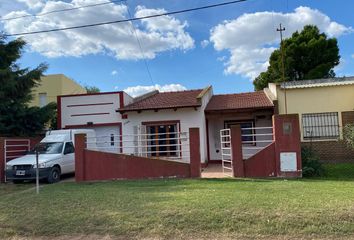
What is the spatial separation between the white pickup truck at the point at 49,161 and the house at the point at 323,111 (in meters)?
11.0

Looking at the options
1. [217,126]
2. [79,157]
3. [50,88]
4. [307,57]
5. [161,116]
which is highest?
[307,57]

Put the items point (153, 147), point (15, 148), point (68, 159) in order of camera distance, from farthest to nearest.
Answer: point (153, 147), point (15, 148), point (68, 159)

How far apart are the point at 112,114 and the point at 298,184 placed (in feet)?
41.2

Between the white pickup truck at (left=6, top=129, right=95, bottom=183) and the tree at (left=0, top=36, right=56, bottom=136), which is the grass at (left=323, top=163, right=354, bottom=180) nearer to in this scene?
the white pickup truck at (left=6, top=129, right=95, bottom=183)

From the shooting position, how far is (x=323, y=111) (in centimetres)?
1942

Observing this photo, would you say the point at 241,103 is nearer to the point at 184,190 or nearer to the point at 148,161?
the point at 148,161

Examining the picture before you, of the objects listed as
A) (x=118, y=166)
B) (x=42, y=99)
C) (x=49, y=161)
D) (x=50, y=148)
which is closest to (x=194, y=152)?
(x=118, y=166)

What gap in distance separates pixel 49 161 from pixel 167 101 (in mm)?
8239

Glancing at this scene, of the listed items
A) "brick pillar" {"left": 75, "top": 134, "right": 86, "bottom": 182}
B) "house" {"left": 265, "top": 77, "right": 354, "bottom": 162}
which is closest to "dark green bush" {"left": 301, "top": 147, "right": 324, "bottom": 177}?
"house" {"left": 265, "top": 77, "right": 354, "bottom": 162}

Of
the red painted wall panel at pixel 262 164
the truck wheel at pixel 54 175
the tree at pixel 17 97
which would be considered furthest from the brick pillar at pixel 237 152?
the tree at pixel 17 97

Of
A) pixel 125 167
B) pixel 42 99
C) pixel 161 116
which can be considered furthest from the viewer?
pixel 42 99

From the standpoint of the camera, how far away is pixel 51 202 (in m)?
9.57

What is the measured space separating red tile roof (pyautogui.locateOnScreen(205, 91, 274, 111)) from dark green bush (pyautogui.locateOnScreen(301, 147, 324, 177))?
5.83m

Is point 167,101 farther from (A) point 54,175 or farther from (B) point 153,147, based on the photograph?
(A) point 54,175
